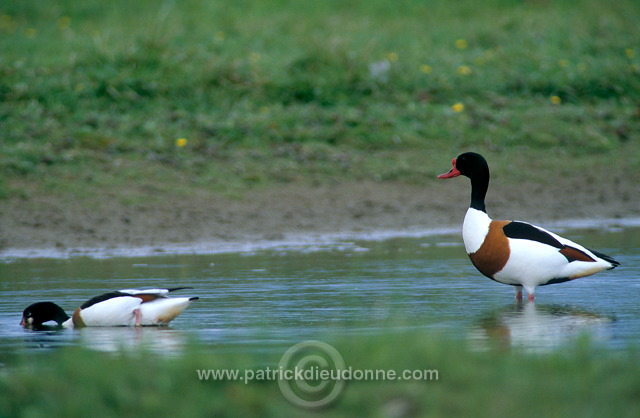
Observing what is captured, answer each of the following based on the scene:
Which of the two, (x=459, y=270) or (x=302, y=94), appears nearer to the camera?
(x=459, y=270)

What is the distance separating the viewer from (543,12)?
61.8ft

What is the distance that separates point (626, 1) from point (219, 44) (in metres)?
8.69

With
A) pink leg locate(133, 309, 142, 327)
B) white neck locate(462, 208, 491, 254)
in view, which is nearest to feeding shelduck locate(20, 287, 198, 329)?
pink leg locate(133, 309, 142, 327)

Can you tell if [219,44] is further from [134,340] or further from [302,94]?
[134,340]

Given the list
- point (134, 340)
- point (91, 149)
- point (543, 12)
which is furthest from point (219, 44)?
point (134, 340)

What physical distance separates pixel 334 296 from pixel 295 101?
638cm

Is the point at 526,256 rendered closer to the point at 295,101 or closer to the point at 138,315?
the point at 138,315

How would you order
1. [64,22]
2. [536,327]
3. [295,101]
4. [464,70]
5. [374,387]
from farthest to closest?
[64,22], [464,70], [295,101], [536,327], [374,387]

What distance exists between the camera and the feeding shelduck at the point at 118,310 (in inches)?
270

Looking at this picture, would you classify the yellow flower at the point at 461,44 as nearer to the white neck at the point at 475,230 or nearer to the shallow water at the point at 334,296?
the shallow water at the point at 334,296

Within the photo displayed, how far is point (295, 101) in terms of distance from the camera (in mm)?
13703

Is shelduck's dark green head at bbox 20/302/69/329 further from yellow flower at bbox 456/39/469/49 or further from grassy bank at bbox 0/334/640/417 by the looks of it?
yellow flower at bbox 456/39/469/49

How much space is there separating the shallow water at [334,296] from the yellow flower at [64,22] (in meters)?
8.69

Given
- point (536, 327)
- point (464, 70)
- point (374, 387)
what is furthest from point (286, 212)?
point (374, 387)
